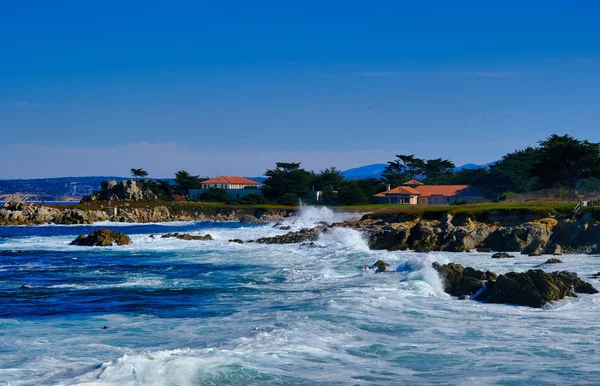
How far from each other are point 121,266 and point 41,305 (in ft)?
40.8

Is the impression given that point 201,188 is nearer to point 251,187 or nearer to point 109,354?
point 251,187

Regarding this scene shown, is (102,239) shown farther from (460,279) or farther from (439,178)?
(439,178)

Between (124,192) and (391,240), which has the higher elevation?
(124,192)

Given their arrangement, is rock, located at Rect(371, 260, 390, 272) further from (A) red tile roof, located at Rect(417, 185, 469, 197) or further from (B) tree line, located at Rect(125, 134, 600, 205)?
(A) red tile roof, located at Rect(417, 185, 469, 197)

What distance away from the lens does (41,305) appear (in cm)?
2002

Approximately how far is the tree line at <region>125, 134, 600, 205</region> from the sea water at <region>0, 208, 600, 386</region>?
37085 mm

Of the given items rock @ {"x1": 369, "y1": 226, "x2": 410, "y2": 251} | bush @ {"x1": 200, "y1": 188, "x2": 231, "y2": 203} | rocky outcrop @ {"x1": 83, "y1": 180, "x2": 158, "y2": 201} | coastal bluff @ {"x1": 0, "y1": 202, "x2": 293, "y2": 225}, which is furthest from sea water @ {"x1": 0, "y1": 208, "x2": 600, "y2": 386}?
bush @ {"x1": 200, "y1": 188, "x2": 231, "y2": 203}

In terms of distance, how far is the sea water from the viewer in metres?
11.6

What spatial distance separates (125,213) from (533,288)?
85.7 metres

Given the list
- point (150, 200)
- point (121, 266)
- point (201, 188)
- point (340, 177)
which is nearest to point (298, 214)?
point (340, 177)

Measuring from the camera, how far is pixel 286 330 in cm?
1525

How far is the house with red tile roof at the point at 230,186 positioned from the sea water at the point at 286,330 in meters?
90.0

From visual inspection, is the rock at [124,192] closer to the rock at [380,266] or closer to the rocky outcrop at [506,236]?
the rocky outcrop at [506,236]

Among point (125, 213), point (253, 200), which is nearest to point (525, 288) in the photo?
point (125, 213)
